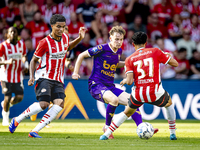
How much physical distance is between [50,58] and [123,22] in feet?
27.4

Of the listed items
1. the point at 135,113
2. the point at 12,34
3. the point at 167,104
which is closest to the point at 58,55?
the point at 135,113

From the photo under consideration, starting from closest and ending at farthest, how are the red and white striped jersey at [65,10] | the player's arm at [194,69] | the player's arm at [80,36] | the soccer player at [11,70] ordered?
the player's arm at [80,36]
the soccer player at [11,70]
the player's arm at [194,69]
the red and white striped jersey at [65,10]

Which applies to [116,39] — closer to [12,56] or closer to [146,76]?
[146,76]

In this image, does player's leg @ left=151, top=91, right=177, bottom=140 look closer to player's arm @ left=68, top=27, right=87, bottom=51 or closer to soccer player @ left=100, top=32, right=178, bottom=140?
soccer player @ left=100, top=32, right=178, bottom=140

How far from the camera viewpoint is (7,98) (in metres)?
10.0

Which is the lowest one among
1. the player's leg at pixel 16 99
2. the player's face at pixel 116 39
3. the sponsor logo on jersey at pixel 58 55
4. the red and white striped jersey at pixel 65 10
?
the player's leg at pixel 16 99

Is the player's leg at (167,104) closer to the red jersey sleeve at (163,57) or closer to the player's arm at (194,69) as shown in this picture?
the red jersey sleeve at (163,57)

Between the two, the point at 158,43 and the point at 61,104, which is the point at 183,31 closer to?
the point at 158,43

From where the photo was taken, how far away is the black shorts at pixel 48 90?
6.66 meters

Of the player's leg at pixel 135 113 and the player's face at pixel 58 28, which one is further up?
the player's face at pixel 58 28

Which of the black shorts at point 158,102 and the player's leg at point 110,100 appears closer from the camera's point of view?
the black shorts at point 158,102

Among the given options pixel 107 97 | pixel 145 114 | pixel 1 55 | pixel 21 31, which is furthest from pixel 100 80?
pixel 21 31

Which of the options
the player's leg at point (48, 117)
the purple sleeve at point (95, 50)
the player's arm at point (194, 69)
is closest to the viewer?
the player's leg at point (48, 117)

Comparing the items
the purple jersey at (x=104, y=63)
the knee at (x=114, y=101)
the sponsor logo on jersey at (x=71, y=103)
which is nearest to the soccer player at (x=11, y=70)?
the sponsor logo on jersey at (x=71, y=103)
